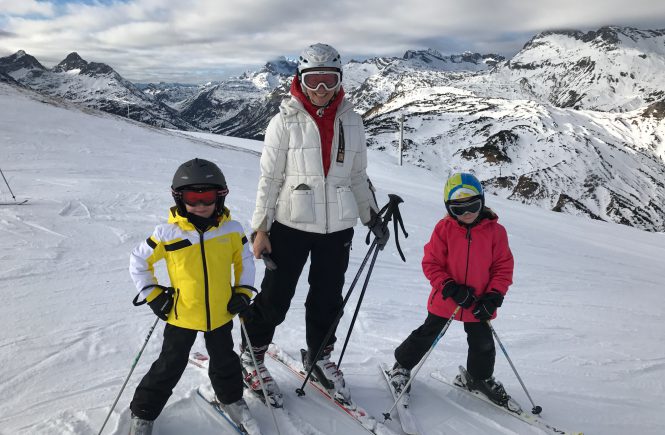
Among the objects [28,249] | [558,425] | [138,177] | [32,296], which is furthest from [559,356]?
[138,177]

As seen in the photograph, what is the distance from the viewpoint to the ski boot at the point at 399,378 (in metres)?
3.94

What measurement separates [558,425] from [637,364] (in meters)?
2.09

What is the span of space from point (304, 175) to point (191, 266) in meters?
1.08

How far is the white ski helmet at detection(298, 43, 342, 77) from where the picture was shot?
333 centimetres

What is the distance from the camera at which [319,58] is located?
333 centimetres

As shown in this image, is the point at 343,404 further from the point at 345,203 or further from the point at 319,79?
the point at 319,79

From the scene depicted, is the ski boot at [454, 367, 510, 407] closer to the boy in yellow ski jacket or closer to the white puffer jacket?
the white puffer jacket

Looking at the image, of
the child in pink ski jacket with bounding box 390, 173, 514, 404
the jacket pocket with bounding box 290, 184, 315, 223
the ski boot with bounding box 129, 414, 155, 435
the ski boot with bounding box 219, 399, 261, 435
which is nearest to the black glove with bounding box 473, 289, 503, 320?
the child in pink ski jacket with bounding box 390, 173, 514, 404

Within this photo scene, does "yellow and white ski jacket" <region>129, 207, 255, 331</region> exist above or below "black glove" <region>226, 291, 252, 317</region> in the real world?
above

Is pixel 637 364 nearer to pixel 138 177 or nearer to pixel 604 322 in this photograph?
pixel 604 322

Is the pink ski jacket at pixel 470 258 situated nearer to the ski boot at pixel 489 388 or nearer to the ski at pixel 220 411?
the ski boot at pixel 489 388

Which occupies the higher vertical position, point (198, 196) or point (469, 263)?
point (198, 196)

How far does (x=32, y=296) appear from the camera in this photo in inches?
213

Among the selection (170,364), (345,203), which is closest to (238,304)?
(170,364)
